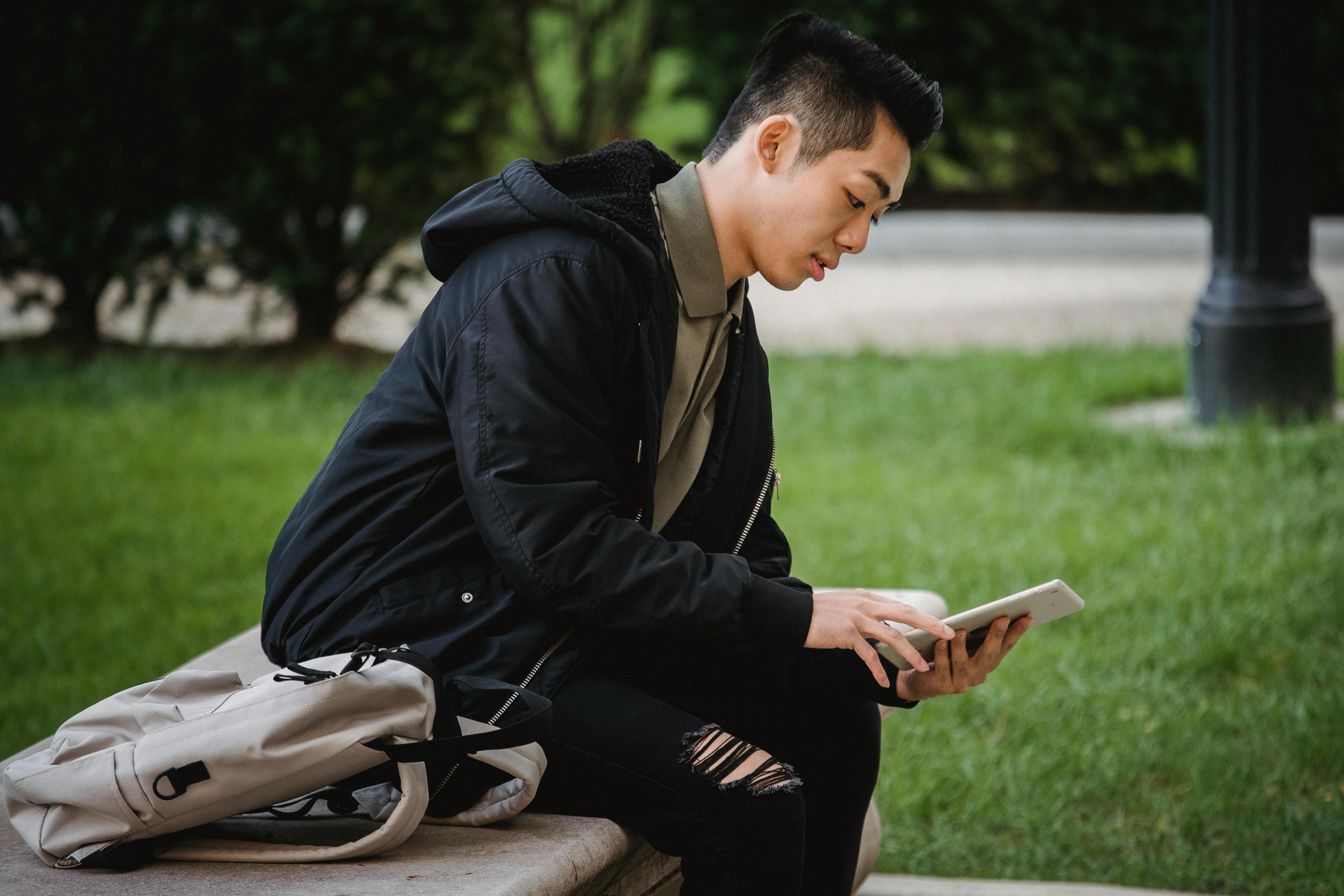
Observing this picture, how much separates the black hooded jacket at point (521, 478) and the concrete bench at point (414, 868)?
0.71 ft

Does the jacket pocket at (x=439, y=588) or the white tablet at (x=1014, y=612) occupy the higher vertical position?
the jacket pocket at (x=439, y=588)

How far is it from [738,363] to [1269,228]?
4.45 meters

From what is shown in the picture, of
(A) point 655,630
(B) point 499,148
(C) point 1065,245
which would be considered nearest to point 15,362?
(B) point 499,148

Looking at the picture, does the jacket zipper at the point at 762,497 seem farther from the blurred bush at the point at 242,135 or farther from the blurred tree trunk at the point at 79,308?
the blurred tree trunk at the point at 79,308

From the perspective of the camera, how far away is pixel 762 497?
2.49 meters

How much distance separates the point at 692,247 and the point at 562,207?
0.28 metres

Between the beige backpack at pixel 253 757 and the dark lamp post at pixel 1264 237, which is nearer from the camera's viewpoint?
the beige backpack at pixel 253 757

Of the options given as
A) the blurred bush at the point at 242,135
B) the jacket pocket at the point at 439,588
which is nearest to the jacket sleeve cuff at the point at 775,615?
the jacket pocket at the point at 439,588

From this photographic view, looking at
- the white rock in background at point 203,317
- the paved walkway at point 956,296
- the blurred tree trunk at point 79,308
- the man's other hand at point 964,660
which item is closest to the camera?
the man's other hand at point 964,660

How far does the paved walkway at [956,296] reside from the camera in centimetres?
850

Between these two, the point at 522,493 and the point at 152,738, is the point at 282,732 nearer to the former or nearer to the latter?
the point at 152,738

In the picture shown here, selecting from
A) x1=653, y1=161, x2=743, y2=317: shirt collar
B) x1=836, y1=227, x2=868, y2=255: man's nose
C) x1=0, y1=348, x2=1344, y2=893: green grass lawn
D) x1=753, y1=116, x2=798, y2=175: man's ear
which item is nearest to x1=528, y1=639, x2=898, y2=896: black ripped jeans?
x1=653, y1=161, x2=743, y2=317: shirt collar

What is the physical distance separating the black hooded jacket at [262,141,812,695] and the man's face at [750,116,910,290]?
198mm

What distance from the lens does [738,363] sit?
2.42 m
